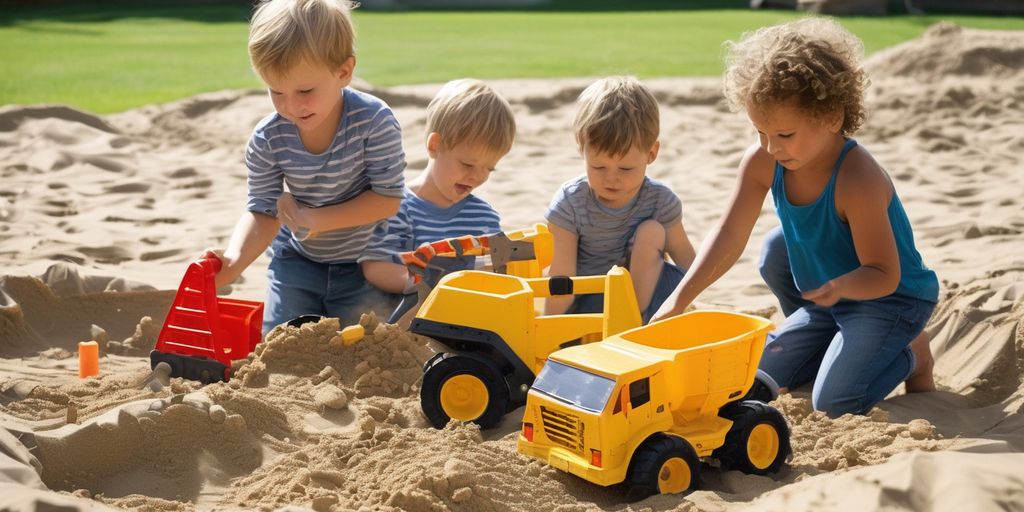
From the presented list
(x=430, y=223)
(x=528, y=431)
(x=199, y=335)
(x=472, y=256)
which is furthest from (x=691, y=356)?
(x=430, y=223)

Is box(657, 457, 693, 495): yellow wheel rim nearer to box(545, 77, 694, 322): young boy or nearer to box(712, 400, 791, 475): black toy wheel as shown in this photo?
box(712, 400, 791, 475): black toy wheel

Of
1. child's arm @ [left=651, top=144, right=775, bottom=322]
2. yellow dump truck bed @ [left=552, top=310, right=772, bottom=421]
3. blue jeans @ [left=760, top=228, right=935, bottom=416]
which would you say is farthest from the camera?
child's arm @ [left=651, top=144, right=775, bottom=322]

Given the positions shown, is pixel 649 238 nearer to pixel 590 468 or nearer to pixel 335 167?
pixel 335 167

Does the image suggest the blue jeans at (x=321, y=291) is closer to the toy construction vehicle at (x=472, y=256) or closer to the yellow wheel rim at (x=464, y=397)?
the toy construction vehicle at (x=472, y=256)

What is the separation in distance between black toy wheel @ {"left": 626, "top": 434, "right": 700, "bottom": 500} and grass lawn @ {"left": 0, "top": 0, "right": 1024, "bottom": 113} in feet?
20.1

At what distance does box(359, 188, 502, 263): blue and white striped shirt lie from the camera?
370 cm

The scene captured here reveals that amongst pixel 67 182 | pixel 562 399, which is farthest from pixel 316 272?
pixel 67 182

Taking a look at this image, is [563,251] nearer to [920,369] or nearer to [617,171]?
[617,171]

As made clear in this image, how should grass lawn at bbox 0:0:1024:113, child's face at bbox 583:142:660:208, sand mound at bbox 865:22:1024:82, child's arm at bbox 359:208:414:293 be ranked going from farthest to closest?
1. grass lawn at bbox 0:0:1024:113
2. sand mound at bbox 865:22:1024:82
3. child's arm at bbox 359:208:414:293
4. child's face at bbox 583:142:660:208

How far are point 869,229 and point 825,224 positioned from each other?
15cm

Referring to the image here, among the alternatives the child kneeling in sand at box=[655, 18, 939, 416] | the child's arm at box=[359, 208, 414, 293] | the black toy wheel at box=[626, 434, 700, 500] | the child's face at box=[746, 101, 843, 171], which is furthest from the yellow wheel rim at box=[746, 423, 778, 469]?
the child's arm at box=[359, 208, 414, 293]

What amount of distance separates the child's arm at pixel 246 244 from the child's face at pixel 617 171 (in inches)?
40.5

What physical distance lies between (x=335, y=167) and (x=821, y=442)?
170 cm

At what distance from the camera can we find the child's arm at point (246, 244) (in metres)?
3.21
